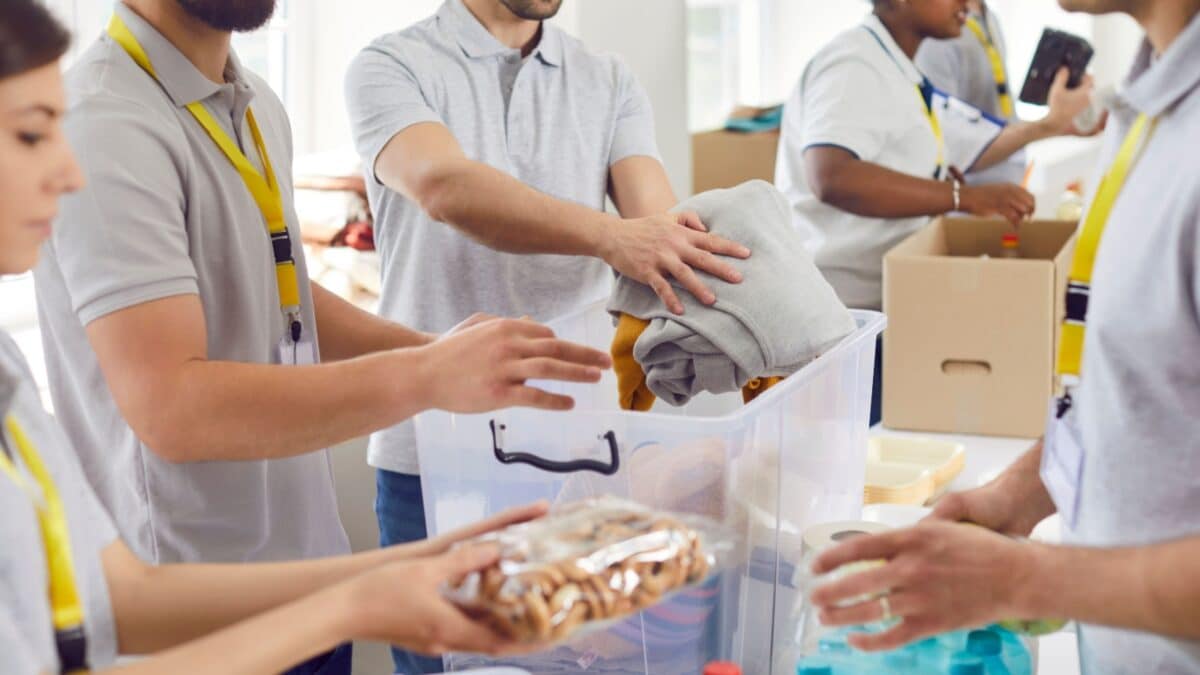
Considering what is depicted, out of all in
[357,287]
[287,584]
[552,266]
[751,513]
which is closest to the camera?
[287,584]

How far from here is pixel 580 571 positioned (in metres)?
0.83

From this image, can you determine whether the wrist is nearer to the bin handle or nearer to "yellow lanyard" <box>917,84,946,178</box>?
the bin handle

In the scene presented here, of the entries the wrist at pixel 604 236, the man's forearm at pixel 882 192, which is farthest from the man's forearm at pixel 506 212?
the man's forearm at pixel 882 192

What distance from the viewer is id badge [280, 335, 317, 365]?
1.35 m

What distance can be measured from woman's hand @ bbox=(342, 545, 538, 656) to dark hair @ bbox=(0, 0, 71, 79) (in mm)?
387

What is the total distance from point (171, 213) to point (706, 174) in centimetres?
231

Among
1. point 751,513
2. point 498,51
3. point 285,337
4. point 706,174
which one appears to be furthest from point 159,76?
point 706,174

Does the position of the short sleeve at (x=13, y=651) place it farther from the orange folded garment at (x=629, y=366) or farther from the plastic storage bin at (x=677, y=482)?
the orange folded garment at (x=629, y=366)

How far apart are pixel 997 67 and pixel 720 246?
6.97 feet

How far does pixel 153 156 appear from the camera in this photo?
1182 millimetres

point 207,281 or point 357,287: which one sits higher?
point 207,281

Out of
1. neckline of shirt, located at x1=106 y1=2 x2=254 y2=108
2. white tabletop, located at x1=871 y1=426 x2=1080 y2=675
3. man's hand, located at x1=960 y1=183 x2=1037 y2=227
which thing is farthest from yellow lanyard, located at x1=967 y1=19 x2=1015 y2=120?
neckline of shirt, located at x1=106 y1=2 x2=254 y2=108

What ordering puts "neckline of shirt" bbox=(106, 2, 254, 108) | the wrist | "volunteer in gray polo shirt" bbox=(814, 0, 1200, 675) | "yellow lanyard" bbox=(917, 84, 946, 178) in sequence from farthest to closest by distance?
"yellow lanyard" bbox=(917, 84, 946, 178) < the wrist < "neckline of shirt" bbox=(106, 2, 254, 108) < "volunteer in gray polo shirt" bbox=(814, 0, 1200, 675)

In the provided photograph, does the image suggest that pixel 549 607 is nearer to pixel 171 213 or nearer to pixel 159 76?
pixel 171 213
